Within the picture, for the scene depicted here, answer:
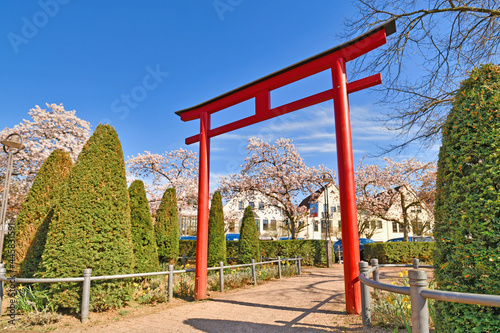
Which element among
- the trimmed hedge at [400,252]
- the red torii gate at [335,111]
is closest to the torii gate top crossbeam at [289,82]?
the red torii gate at [335,111]

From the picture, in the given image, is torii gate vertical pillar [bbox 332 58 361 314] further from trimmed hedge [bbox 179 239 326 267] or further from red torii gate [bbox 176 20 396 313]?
trimmed hedge [bbox 179 239 326 267]

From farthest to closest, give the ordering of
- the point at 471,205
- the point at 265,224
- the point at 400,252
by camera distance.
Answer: the point at 265,224 → the point at 400,252 → the point at 471,205

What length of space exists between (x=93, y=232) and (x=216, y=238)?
7.31m

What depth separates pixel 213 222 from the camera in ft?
42.3

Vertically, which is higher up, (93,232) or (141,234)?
(93,232)

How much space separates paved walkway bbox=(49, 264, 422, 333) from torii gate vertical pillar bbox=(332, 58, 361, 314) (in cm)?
48

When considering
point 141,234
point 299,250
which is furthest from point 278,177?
point 141,234

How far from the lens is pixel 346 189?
536cm

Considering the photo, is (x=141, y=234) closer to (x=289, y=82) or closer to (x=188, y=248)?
(x=289, y=82)

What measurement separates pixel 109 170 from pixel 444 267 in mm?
6124

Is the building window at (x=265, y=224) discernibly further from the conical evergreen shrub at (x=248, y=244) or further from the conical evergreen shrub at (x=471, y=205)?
the conical evergreen shrub at (x=471, y=205)

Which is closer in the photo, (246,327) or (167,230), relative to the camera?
(246,327)

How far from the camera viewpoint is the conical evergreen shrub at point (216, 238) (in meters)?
12.5

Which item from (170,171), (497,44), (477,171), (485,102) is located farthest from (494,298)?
(170,171)
